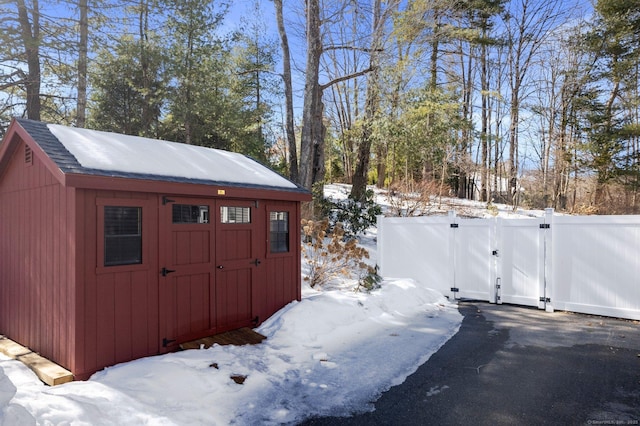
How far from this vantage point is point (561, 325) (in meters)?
5.53

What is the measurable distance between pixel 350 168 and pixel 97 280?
18859mm

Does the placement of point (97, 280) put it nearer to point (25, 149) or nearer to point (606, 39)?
point (25, 149)

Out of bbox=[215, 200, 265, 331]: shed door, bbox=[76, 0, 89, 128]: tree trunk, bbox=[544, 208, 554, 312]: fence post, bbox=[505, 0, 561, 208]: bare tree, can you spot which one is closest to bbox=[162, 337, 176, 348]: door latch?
bbox=[215, 200, 265, 331]: shed door

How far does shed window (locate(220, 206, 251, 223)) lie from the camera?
4809mm

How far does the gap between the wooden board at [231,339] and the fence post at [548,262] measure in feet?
15.9

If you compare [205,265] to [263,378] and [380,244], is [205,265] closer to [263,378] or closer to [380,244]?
[263,378]

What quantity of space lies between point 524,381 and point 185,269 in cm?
363

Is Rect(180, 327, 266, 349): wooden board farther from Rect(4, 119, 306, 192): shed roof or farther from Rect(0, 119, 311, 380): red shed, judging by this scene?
Rect(4, 119, 306, 192): shed roof

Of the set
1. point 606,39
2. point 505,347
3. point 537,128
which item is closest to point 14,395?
point 505,347

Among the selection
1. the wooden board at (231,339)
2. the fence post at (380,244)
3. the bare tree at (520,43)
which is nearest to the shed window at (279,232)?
the wooden board at (231,339)

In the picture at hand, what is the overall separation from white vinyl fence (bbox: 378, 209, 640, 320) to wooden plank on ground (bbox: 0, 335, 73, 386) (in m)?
6.11

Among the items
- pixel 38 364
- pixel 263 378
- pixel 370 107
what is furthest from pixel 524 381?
pixel 370 107

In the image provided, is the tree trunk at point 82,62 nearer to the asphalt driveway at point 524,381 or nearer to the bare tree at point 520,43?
the asphalt driveway at point 524,381

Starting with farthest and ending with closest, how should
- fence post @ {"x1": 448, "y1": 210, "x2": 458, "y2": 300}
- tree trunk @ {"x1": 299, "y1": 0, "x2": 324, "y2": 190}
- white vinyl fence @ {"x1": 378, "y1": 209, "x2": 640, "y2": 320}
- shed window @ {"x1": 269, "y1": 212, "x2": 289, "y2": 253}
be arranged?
tree trunk @ {"x1": 299, "y1": 0, "x2": 324, "y2": 190} → fence post @ {"x1": 448, "y1": 210, "x2": 458, "y2": 300} → white vinyl fence @ {"x1": 378, "y1": 209, "x2": 640, "y2": 320} → shed window @ {"x1": 269, "y1": 212, "x2": 289, "y2": 253}
